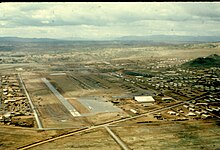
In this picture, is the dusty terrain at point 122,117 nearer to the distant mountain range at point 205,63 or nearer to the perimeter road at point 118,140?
the perimeter road at point 118,140

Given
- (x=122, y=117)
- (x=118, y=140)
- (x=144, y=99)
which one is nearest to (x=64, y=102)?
(x=122, y=117)

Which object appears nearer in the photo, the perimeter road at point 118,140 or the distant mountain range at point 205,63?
the perimeter road at point 118,140

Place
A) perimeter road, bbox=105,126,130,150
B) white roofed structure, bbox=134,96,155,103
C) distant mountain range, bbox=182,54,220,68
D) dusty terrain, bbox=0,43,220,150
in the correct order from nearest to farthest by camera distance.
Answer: perimeter road, bbox=105,126,130,150 → dusty terrain, bbox=0,43,220,150 → white roofed structure, bbox=134,96,155,103 → distant mountain range, bbox=182,54,220,68

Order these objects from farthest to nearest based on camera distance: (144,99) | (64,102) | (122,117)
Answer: (144,99) < (64,102) < (122,117)

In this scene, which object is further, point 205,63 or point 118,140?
point 205,63

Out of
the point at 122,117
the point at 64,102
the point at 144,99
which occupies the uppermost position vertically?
the point at 64,102

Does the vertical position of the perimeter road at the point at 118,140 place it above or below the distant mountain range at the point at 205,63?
below

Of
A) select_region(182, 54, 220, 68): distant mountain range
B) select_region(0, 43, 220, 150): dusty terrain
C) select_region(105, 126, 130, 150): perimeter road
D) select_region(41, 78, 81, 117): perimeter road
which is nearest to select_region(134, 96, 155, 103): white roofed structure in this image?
select_region(0, 43, 220, 150): dusty terrain

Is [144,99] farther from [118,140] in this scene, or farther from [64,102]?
[118,140]

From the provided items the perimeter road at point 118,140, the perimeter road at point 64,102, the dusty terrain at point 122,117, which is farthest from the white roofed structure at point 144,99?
the perimeter road at point 118,140

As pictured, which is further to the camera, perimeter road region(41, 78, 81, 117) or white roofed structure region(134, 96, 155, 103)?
white roofed structure region(134, 96, 155, 103)

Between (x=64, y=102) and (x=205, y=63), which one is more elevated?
(x=205, y=63)

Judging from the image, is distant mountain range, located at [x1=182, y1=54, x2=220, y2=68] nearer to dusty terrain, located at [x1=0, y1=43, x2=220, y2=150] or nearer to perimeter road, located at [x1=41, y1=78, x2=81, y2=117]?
dusty terrain, located at [x1=0, y1=43, x2=220, y2=150]

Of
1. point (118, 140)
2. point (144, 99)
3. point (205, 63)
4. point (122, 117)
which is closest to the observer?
point (118, 140)
